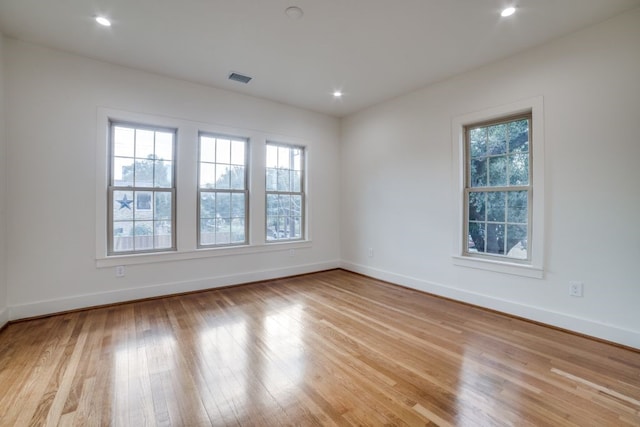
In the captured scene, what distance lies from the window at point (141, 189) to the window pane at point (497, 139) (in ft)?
13.3

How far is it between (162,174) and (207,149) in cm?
71

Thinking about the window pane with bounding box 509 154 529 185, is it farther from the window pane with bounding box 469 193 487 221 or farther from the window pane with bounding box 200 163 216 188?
the window pane with bounding box 200 163 216 188

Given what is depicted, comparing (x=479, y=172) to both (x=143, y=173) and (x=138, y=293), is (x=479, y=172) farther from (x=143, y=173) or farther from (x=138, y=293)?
(x=138, y=293)

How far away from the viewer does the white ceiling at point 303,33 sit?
7.89 ft

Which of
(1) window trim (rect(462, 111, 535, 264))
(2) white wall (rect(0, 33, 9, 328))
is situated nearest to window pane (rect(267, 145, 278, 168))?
(1) window trim (rect(462, 111, 535, 264))

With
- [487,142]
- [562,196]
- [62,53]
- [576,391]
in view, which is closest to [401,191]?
[487,142]

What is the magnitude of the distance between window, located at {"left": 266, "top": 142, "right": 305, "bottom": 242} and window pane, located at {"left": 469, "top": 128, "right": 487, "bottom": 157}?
105 inches

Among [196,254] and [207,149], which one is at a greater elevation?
[207,149]

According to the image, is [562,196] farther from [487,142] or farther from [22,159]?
[22,159]

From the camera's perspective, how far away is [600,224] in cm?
261

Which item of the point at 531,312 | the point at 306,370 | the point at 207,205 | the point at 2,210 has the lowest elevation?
the point at 306,370

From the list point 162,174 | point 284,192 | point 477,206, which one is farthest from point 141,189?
point 477,206

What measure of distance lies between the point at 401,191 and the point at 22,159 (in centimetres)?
454

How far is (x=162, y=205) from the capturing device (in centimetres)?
377
